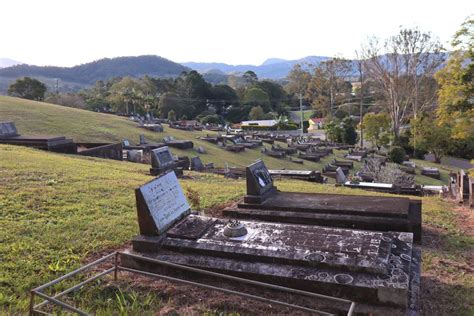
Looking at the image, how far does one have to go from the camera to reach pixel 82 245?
548 cm

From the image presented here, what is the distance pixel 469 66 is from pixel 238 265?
8.56 meters

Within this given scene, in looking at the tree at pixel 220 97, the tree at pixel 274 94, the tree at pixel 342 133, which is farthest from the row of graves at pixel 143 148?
the tree at pixel 274 94

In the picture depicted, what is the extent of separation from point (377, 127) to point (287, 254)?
35.0 metres

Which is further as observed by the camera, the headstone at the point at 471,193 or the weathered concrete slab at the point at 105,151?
the weathered concrete slab at the point at 105,151

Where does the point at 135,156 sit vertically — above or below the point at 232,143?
above

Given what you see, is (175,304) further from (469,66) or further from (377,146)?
(377,146)

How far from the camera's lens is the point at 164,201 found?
5.39 metres

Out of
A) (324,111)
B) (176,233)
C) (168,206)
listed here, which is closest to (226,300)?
(176,233)

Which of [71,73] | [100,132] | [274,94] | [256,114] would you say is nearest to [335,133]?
[256,114]

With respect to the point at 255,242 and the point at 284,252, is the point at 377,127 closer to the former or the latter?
the point at 255,242

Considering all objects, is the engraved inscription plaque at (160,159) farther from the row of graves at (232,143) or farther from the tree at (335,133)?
the tree at (335,133)

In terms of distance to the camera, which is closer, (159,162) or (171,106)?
(159,162)

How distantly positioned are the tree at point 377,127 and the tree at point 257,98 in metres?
32.3

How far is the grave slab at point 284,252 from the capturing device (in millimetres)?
4008
